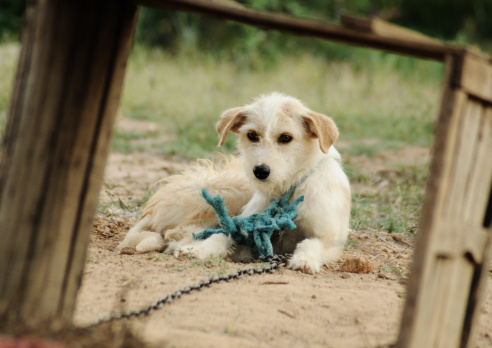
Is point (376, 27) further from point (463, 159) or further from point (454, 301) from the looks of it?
point (454, 301)

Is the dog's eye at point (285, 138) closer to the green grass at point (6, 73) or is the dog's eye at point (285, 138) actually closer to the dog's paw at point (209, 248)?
the dog's paw at point (209, 248)

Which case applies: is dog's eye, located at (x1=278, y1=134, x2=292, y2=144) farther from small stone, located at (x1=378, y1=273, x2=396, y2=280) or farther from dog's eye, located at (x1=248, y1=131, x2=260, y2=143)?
small stone, located at (x1=378, y1=273, x2=396, y2=280)

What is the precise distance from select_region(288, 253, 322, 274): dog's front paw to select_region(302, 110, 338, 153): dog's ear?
34.3 inches

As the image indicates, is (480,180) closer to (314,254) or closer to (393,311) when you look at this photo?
(393,311)

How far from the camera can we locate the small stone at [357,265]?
4.61 meters

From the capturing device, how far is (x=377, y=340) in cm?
306

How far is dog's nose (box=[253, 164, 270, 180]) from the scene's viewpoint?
462 centimetres

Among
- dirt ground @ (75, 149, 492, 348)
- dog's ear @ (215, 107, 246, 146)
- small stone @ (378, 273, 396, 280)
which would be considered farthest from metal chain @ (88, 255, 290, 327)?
dog's ear @ (215, 107, 246, 146)

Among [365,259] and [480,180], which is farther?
[365,259]

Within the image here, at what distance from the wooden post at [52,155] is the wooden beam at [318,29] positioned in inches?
16.8

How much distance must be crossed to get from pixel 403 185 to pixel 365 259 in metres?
3.20

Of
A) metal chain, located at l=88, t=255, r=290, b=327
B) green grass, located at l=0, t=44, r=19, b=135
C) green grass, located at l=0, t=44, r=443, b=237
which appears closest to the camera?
metal chain, located at l=88, t=255, r=290, b=327

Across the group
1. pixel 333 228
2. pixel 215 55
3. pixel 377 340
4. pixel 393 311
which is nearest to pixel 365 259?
pixel 333 228

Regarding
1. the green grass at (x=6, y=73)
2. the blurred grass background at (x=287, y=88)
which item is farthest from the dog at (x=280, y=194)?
the green grass at (x=6, y=73)
